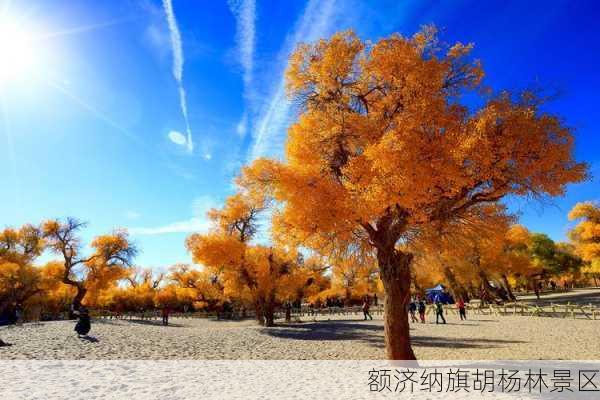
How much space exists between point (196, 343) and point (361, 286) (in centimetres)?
4809

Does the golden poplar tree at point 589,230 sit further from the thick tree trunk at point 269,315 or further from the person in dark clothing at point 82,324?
the person in dark clothing at point 82,324

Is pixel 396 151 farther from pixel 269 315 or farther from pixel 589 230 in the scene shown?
pixel 589 230

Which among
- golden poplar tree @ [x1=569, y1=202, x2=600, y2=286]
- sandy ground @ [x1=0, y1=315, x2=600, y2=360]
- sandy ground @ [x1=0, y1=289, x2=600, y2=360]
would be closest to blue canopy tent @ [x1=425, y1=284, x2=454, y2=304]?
golden poplar tree @ [x1=569, y1=202, x2=600, y2=286]

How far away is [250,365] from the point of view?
41.0ft

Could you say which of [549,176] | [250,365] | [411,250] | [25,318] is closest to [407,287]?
[411,250]

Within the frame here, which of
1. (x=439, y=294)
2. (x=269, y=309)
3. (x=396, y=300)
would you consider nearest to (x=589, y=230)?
(x=439, y=294)

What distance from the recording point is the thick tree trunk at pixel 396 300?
11727 millimetres

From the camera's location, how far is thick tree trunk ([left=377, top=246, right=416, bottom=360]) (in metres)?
11.7

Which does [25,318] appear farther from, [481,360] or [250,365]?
[481,360]

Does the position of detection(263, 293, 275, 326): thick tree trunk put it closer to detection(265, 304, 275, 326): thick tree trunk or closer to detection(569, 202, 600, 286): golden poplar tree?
detection(265, 304, 275, 326): thick tree trunk

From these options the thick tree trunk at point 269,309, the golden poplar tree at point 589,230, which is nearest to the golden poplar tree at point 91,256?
the thick tree trunk at point 269,309

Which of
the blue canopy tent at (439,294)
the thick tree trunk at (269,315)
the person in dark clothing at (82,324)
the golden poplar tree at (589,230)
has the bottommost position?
the blue canopy tent at (439,294)

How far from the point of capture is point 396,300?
11875 mm

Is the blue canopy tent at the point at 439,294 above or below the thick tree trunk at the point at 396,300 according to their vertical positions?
below
